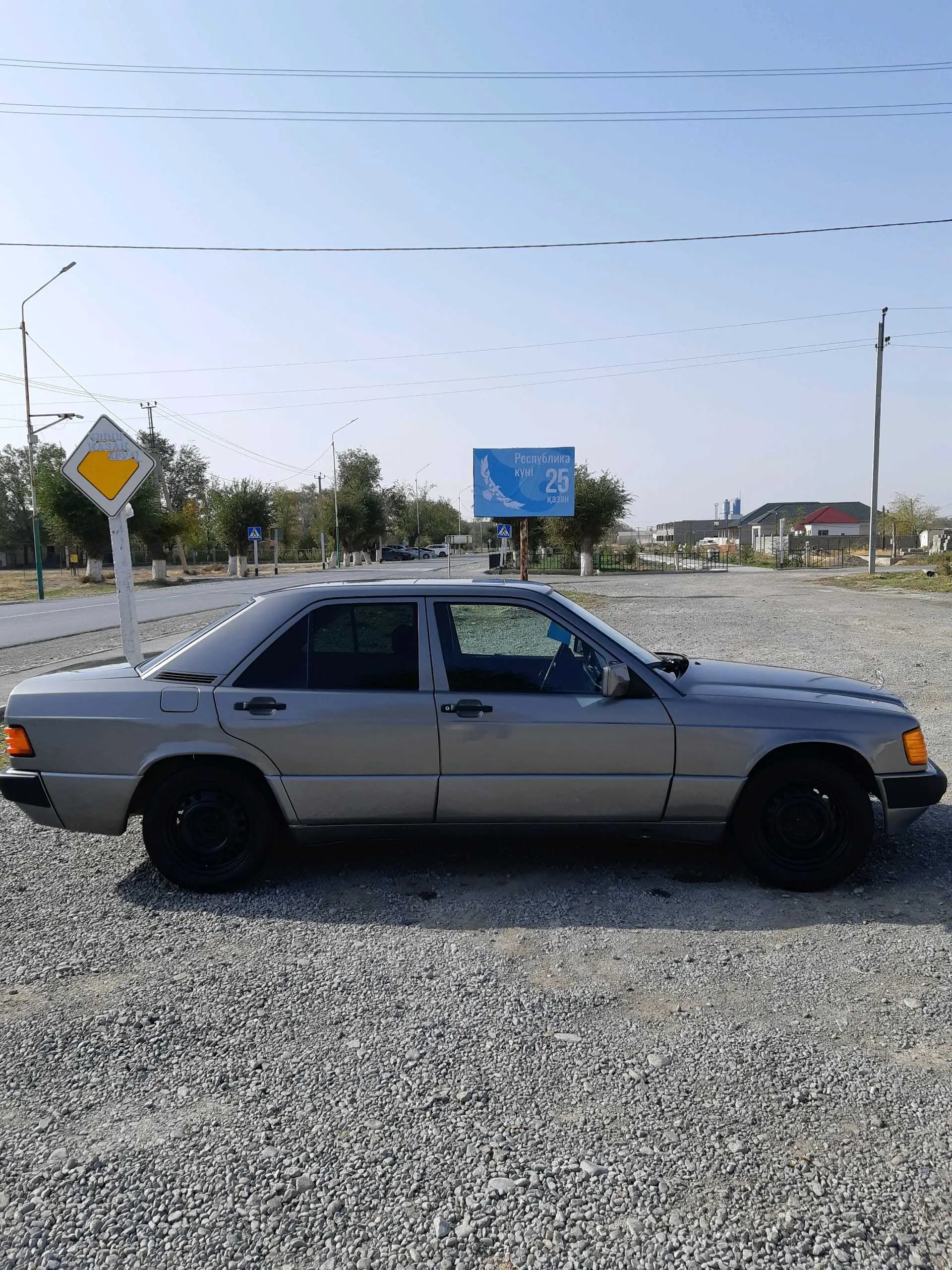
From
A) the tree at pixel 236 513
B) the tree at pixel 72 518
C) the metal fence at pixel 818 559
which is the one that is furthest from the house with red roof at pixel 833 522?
the tree at pixel 72 518

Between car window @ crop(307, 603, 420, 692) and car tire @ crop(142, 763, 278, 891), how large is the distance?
0.67 m

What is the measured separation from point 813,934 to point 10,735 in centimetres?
402

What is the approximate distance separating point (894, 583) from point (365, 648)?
31.5 m

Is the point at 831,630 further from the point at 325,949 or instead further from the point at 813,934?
the point at 325,949

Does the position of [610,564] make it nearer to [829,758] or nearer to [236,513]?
[236,513]

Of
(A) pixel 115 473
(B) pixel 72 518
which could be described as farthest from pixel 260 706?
(B) pixel 72 518

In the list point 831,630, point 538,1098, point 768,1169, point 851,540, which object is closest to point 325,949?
point 538,1098

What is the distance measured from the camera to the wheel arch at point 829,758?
447 cm

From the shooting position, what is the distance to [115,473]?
27.1 feet

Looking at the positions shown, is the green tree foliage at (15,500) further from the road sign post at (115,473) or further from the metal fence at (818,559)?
the road sign post at (115,473)

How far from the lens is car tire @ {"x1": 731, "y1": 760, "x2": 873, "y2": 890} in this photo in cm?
446

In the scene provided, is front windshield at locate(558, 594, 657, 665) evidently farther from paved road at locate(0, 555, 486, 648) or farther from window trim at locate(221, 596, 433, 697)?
paved road at locate(0, 555, 486, 648)

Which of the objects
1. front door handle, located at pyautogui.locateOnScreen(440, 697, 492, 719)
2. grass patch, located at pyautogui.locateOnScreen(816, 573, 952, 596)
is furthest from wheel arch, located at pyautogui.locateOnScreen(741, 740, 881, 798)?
grass patch, located at pyautogui.locateOnScreen(816, 573, 952, 596)

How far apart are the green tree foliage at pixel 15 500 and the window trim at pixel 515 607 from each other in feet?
256
